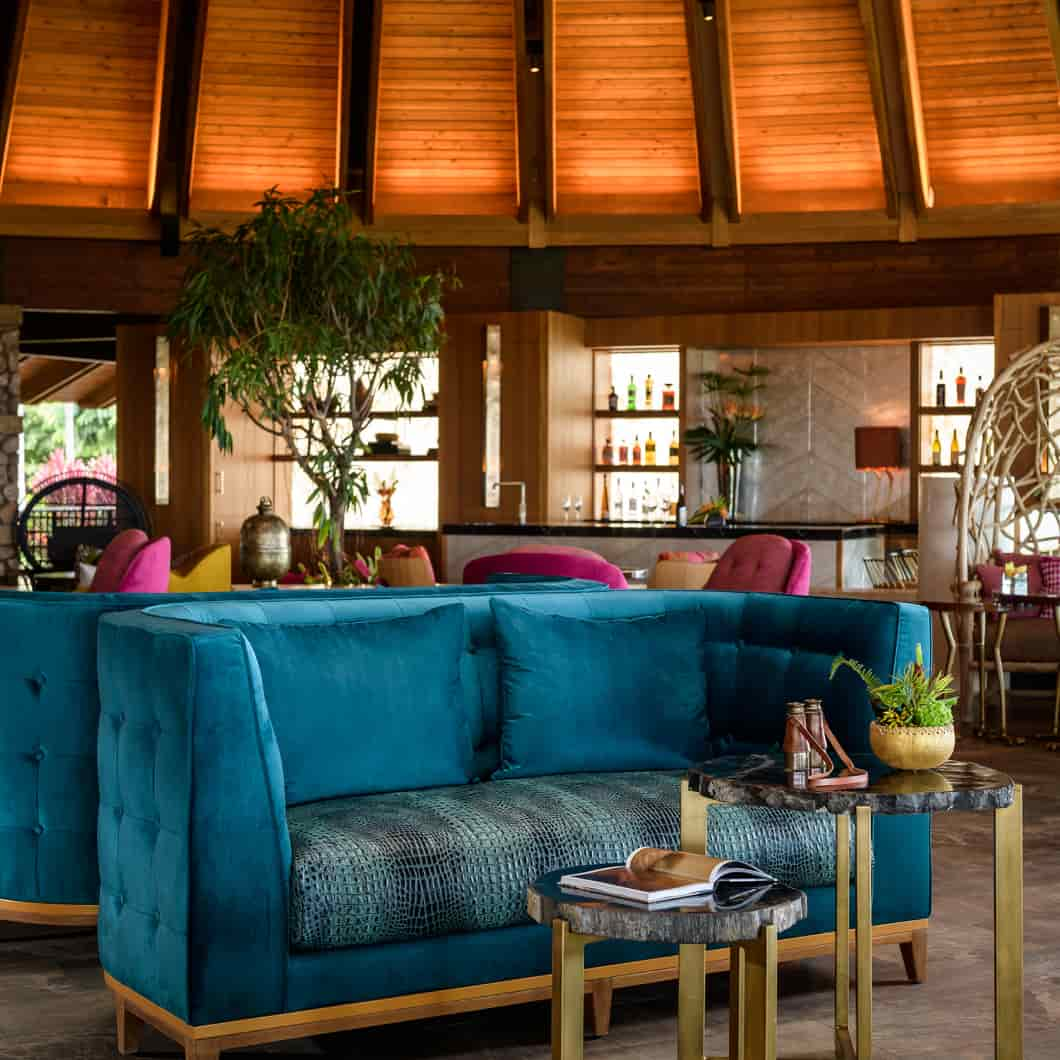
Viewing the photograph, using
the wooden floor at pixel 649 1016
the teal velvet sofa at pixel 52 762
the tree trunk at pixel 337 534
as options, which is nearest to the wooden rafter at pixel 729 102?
the tree trunk at pixel 337 534

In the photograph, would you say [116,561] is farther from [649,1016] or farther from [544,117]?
[544,117]

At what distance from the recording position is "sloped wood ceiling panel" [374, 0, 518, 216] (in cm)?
1162

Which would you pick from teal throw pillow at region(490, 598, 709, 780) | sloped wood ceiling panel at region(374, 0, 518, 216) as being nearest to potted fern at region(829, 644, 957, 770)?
teal throw pillow at region(490, 598, 709, 780)

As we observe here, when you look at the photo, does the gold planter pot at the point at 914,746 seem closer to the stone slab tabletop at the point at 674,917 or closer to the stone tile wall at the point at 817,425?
the stone slab tabletop at the point at 674,917

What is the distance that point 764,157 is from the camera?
11.7m

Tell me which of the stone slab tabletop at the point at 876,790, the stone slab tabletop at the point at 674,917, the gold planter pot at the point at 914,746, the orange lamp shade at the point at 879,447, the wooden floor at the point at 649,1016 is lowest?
the wooden floor at the point at 649,1016

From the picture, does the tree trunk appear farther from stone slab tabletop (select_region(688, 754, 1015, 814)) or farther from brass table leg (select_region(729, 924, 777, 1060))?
brass table leg (select_region(729, 924, 777, 1060))

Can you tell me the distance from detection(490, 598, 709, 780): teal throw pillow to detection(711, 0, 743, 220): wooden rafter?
791 cm

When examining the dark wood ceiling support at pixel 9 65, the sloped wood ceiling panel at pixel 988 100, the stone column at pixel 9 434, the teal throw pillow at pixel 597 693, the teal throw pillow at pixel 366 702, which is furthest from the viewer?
the stone column at pixel 9 434

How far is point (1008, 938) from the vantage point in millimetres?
3066

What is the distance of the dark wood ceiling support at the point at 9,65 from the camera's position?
37.3 ft

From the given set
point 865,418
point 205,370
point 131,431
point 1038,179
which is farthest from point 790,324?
point 131,431

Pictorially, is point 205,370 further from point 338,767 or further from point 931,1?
point 338,767

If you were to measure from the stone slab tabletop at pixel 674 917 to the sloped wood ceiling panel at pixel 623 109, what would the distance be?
9.66 metres
